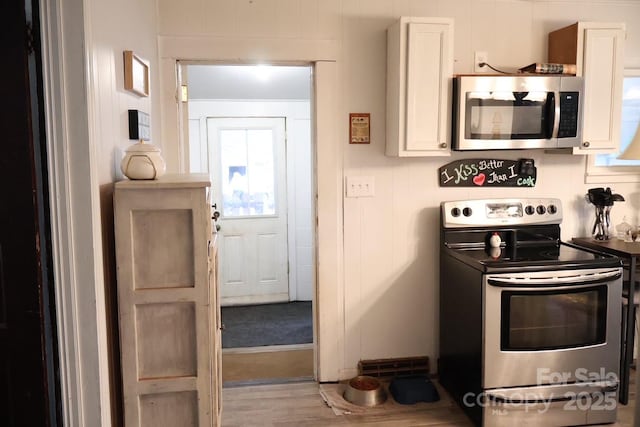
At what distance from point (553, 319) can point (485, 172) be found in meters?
0.97

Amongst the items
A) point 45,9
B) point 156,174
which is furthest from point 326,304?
point 45,9

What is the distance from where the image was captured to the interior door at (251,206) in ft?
16.7

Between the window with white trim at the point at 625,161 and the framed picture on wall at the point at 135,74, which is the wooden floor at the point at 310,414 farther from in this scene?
the framed picture on wall at the point at 135,74

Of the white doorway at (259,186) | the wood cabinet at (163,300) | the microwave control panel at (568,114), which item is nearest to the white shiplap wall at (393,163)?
the microwave control panel at (568,114)

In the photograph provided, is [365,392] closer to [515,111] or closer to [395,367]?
[395,367]

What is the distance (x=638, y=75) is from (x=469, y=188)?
131 cm

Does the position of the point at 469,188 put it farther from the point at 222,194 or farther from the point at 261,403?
the point at 222,194

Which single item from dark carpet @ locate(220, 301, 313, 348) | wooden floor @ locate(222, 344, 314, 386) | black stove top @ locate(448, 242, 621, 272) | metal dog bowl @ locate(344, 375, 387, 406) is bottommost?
dark carpet @ locate(220, 301, 313, 348)

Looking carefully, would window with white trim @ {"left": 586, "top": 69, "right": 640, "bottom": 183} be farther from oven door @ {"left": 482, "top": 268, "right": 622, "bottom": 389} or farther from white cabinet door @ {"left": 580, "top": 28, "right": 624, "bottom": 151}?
oven door @ {"left": 482, "top": 268, "right": 622, "bottom": 389}

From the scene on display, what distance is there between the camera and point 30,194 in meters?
1.50

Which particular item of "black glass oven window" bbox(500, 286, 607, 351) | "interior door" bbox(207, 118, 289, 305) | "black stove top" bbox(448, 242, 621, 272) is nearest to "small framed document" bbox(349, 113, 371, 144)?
"black stove top" bbox(448, 242, 621, 272)

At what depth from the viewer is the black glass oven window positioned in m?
2.66

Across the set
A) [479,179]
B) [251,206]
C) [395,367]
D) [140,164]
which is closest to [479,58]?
[479,179]

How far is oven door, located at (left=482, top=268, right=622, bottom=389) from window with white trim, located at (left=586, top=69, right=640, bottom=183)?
0.89 meters
